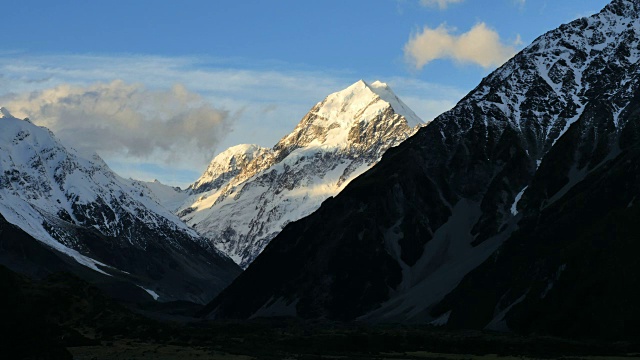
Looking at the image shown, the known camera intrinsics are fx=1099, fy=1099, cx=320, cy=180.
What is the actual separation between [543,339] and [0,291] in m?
83.8

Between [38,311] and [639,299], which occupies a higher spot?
[38,311]

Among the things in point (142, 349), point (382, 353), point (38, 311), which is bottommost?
point (382, 353)

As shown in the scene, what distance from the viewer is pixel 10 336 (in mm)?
110062

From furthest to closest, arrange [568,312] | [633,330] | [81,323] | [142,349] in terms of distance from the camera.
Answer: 1. [568,312]
2. [633,330]
3. [81,323]
4. [142,349]

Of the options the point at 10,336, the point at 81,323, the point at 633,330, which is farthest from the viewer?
the point at 633,330

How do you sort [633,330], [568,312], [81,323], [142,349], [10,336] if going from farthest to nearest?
[568,312] < [633,330] < [81,323] < [142,349] < [10,336]

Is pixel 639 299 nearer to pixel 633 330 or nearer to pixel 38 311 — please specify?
pixel 633 330

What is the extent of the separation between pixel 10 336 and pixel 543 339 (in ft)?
299

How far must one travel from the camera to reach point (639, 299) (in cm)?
17588

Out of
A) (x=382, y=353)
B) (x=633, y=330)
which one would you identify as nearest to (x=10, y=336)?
(x=382, y=353)

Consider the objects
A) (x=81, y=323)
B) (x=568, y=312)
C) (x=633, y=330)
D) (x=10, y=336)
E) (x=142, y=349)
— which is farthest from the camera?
(x=568, y=312)

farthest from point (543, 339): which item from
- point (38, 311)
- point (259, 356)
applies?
point (38, 311)

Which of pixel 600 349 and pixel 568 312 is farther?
pixel 568 312

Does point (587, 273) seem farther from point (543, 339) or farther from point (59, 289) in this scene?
point (59, 289)
